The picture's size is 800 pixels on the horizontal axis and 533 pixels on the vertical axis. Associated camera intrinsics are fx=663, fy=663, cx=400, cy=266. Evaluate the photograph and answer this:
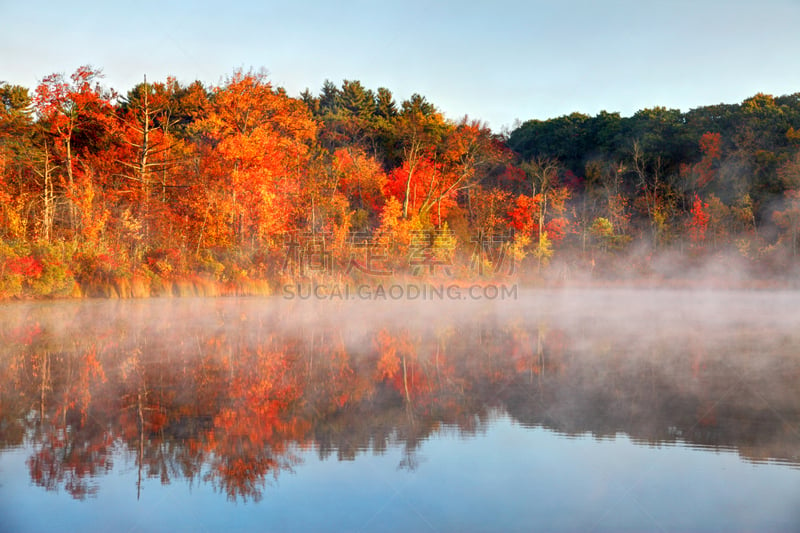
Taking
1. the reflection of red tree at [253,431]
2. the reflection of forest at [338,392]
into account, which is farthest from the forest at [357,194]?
the reflection of red tree at [253,431]

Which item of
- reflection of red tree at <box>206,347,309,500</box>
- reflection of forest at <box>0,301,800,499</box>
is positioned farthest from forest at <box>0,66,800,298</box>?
reflection of red tree at <box>206,347,309,500</box>

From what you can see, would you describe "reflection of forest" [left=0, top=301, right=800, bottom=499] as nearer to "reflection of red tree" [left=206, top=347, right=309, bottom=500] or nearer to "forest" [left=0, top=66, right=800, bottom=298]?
"reflection of red tree" [left=206, top=347, right=309, bottom=500]

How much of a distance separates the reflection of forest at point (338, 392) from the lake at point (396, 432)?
36mm

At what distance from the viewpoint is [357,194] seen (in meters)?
39.4

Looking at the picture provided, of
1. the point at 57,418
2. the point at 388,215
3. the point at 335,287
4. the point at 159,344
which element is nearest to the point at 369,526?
the point at 57,418

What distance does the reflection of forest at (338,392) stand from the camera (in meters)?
6.26

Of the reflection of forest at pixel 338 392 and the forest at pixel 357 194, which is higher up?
the forest at pixel 357 194

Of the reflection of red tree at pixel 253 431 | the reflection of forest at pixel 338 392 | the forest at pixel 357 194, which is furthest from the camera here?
the forest at pixel 357 194

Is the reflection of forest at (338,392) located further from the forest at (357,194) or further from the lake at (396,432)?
the forest at (357,194)

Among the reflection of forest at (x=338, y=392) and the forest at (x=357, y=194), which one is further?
the forest at (x=357, y=194)

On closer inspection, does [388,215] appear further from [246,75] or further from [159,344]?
[159,344]

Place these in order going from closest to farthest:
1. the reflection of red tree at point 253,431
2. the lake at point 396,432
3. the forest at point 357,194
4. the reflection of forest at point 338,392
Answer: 1. the lake at point 396,432
2. the reflection of red tree at point 253,431
3. the reflection of forest at point 338,392
4. the forest at point 357,194

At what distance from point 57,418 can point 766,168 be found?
128ft

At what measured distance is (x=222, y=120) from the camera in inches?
1202
